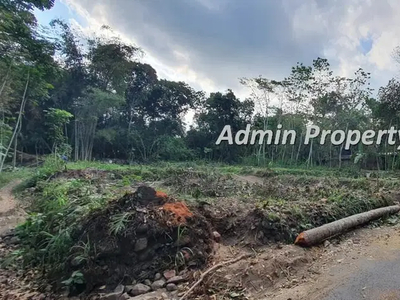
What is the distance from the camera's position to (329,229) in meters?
3.39

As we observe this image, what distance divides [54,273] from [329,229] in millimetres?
3002

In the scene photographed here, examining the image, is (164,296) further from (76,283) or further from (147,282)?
(76,283)

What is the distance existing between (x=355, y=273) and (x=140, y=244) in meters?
1.98

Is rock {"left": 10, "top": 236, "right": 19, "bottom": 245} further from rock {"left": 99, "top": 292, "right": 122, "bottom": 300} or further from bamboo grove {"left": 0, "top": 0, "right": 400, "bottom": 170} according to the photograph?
bamboo grove {"left": 0, "top": 0, "right": 400, "bottom": 170}

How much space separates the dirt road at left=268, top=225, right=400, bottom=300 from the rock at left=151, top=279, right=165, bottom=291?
887 millimetres

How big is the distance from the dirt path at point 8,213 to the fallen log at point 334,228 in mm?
4028

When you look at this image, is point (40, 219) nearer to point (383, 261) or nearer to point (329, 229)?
point (329, 229)

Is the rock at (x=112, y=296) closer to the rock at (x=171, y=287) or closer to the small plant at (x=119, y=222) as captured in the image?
the rock at (x=171, y=287)

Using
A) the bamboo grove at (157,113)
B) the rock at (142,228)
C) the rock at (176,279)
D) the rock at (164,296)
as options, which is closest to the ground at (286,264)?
the rock at (176,279)

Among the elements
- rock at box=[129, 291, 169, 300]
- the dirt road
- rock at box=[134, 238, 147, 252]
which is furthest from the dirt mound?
the dirt road

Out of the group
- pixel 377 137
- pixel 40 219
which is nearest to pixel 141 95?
pixel 377 137

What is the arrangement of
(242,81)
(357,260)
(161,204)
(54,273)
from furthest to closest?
(242,81)
(161,204)
(357,260)
(54,273)

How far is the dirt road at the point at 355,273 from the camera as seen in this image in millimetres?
2230

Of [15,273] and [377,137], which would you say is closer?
[15,273]
